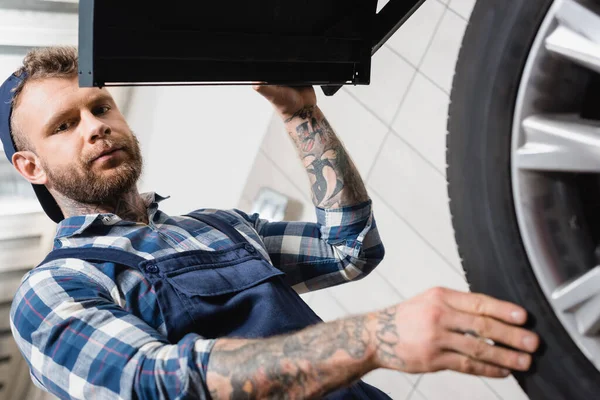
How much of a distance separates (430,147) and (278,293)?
3.08 feet

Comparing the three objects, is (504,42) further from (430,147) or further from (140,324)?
(430,147)

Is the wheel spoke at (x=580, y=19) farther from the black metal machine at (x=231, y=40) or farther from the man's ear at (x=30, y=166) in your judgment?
the man's ear at (x=30, y=166)

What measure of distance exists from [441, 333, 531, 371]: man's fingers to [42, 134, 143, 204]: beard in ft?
2.37

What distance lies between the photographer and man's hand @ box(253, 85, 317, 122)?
3.23 ft

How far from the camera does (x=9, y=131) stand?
120 centimetres

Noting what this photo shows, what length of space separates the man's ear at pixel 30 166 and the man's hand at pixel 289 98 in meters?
0.48

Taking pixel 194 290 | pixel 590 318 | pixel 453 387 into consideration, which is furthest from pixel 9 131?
pixel 453 387

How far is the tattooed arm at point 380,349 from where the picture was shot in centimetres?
56

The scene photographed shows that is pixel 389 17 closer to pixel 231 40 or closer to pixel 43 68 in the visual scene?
pixel 231 40

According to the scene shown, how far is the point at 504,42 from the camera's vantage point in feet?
1.90

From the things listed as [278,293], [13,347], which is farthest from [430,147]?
[13,347]

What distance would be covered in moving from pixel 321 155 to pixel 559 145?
563 millimetres

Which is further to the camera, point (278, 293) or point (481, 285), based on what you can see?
point (278, 293)

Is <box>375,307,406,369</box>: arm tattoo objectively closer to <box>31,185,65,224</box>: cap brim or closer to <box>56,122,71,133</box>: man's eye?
<box>56,122,71,133</box>: man's eye
